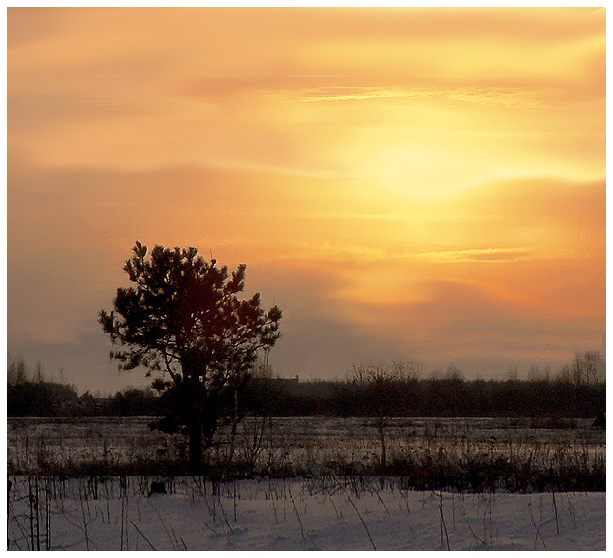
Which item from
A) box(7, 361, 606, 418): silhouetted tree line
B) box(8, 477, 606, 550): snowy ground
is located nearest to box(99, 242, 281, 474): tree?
box(8, 477, 606, 550): snowy ground

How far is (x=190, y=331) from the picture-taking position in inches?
675

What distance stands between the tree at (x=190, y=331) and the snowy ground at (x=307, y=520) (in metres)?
5.70

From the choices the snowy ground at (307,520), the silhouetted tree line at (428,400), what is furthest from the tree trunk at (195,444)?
the silhouetted tree line at (428,400)

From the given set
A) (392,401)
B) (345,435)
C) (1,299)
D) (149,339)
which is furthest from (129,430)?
(1,299)

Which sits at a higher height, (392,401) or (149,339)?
(149,339)

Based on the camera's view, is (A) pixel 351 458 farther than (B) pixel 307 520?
Yes

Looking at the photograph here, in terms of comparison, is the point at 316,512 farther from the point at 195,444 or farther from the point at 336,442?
the point at 336,442

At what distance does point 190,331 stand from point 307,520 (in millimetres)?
8308

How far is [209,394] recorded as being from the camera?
17.0 m

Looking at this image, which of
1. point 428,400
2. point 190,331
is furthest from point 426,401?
point 190,331

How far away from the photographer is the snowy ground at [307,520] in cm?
849

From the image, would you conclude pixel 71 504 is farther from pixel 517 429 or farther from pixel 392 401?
pixel 517 429

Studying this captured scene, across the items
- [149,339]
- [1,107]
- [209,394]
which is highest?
[1,107]

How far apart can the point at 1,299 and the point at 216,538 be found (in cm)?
318
